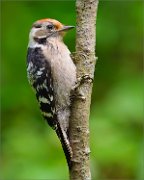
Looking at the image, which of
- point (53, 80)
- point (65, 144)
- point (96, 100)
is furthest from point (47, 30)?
point (96, 100)

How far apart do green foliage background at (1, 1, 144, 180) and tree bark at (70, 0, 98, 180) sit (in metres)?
1.14

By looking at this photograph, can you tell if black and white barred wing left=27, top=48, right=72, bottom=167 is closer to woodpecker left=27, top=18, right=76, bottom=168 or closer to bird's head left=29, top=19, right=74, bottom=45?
woodpecker left=27, top=18, right=76, bottom=168

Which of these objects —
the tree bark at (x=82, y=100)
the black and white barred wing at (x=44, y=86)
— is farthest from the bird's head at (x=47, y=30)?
the tree bark at (x=82, y=100)

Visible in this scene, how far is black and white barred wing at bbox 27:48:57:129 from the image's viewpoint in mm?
5504

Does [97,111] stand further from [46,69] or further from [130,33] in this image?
[46,69]

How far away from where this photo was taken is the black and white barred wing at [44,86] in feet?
18.1

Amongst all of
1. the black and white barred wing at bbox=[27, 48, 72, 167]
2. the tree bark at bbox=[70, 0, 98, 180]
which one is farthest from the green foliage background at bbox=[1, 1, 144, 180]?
the tree bark at bbox=[70, 0, 98, 180]

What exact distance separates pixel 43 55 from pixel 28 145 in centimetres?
160

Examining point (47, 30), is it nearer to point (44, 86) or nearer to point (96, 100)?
point (44, 86)

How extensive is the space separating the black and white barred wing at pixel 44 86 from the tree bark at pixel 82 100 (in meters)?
0.37

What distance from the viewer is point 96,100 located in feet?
25.2

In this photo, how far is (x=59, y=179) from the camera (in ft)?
20.1

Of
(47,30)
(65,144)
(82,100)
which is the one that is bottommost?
(65,144)

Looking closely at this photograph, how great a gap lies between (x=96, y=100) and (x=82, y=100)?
2.59 m
